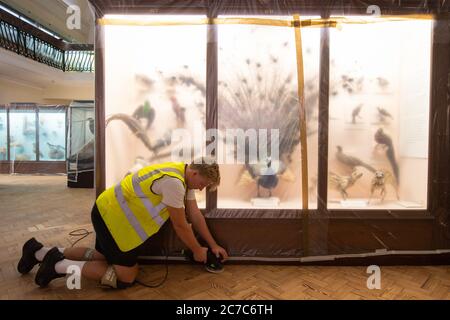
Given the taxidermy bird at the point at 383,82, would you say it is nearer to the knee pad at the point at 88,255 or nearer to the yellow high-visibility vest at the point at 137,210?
the yellow high-visibility vest at the point at 137,210

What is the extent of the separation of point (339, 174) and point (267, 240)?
2.59 feet

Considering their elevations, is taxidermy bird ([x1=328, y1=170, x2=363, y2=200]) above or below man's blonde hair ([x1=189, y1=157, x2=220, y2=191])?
below

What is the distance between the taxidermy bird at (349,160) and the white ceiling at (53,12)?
4248 mm

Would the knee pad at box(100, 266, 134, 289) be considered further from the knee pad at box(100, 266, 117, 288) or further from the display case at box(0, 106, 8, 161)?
the display case at box(0, 106, 8, 161)

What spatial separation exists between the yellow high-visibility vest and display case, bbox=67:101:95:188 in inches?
168

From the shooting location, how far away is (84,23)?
17.9ft

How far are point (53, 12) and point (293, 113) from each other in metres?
5.50

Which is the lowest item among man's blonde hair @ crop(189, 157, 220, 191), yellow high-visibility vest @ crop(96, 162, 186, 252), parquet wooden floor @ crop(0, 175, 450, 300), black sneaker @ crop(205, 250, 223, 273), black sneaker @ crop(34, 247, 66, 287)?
parquet wooden floor @ crop(0, 175, 450, 300)

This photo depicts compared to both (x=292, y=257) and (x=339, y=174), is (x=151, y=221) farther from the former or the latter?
(x=339, y=174)

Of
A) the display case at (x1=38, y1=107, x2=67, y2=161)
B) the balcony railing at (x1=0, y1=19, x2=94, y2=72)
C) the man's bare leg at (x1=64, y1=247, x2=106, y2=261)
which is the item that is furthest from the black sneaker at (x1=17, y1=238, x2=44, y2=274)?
the display case at (x1=38, y1=107, x2=67, y2=161)

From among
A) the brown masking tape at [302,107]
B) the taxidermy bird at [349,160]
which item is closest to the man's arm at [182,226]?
the brown masking tape at [302,107]

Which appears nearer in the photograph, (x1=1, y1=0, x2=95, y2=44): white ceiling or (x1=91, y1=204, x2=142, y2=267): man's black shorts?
(x1=91, y1=204, x2=142, y2=267): man's black shorts

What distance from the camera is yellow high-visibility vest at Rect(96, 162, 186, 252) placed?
163cm

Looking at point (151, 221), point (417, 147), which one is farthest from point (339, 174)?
point (151, 221)
